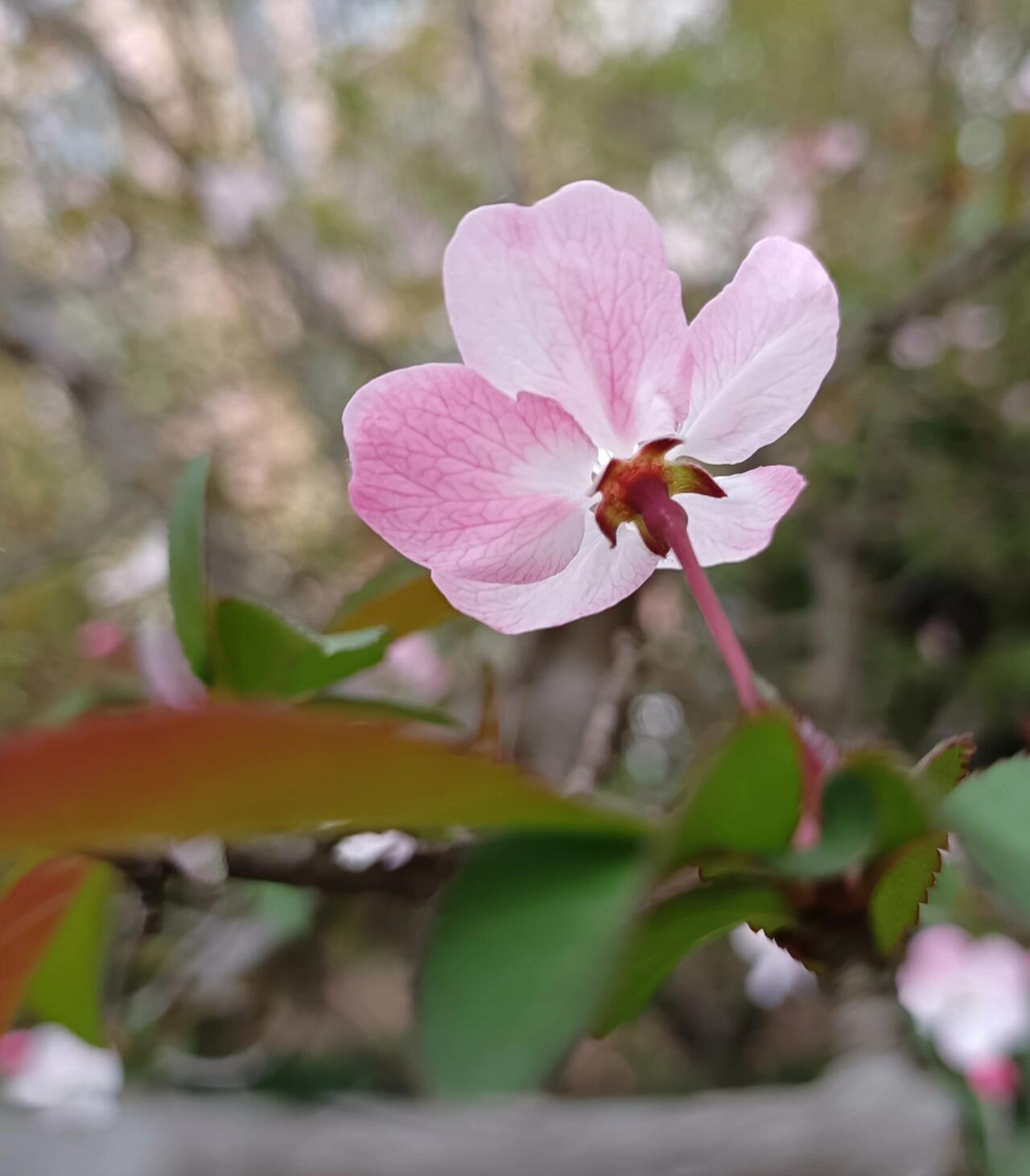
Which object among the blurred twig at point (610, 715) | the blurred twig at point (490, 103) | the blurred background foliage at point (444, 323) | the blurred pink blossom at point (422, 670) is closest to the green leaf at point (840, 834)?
the blurred twig at point (610, 715)

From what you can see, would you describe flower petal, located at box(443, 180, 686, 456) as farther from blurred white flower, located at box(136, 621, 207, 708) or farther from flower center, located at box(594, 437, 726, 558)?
blurred white flower, located at box(136, 621, 207, 708)

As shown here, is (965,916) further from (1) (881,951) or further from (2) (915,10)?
(2) (915,10)

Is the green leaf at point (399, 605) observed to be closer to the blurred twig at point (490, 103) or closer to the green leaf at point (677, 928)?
the green leaf at point (677, 928)

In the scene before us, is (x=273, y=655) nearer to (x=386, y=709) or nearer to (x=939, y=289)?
(x=386, y=709)

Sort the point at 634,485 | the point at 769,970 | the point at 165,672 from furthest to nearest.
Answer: the point at 769,970
the point at 165,672
the point at 634,485

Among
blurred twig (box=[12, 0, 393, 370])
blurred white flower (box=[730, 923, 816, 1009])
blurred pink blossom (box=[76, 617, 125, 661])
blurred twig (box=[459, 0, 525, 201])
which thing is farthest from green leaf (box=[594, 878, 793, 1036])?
blurred twig (box=[459, 0, 525, 201])

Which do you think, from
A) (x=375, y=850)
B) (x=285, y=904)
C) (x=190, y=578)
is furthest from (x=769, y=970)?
(x=190, y=578)
